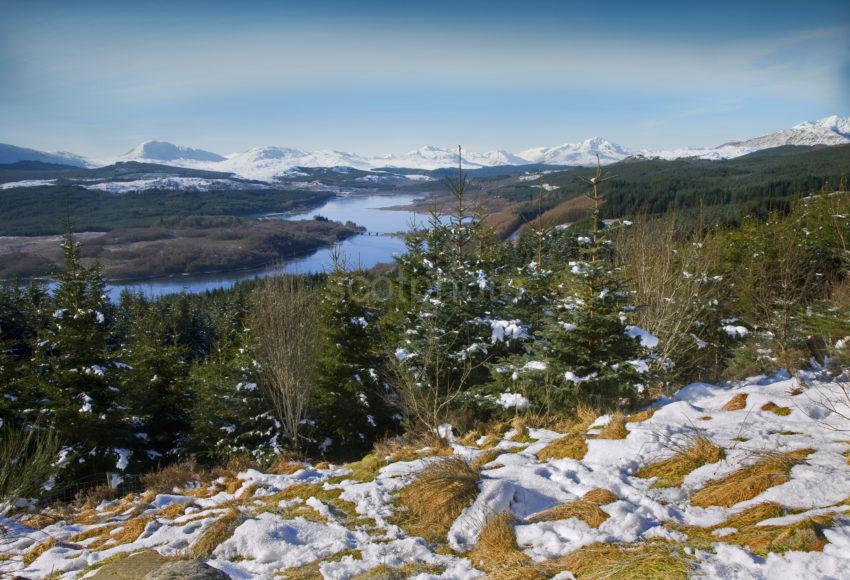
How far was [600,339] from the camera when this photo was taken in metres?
8.89

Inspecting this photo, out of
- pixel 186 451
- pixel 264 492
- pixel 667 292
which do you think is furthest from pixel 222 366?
pixel 667 292

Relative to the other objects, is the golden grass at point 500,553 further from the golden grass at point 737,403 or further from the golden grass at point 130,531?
the golden grass at point 130,531

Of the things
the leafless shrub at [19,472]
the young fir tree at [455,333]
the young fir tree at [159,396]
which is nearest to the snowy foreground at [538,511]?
the leafless shrub at [19,472]

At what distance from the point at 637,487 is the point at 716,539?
3.63 ft

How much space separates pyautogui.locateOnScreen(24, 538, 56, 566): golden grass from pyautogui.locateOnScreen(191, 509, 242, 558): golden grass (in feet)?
8.06

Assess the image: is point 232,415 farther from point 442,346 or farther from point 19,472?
point 19,472

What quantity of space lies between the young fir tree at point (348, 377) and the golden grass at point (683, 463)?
37.6 feet

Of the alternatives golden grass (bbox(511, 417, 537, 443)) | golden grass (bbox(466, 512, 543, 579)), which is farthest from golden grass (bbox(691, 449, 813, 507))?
golden grass (bbox(511, 417, 537, 443))

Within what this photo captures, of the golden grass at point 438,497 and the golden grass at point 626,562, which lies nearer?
the golden grass at point 626,562

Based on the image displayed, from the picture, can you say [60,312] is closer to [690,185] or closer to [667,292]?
[667,292]

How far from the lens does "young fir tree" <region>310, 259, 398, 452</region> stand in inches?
618

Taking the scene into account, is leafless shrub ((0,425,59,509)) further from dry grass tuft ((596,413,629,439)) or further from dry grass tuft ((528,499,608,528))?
dry grass tuft ((596,413,629,439))

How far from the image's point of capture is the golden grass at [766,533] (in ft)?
10.1

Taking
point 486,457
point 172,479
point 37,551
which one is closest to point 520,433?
point 486,457
